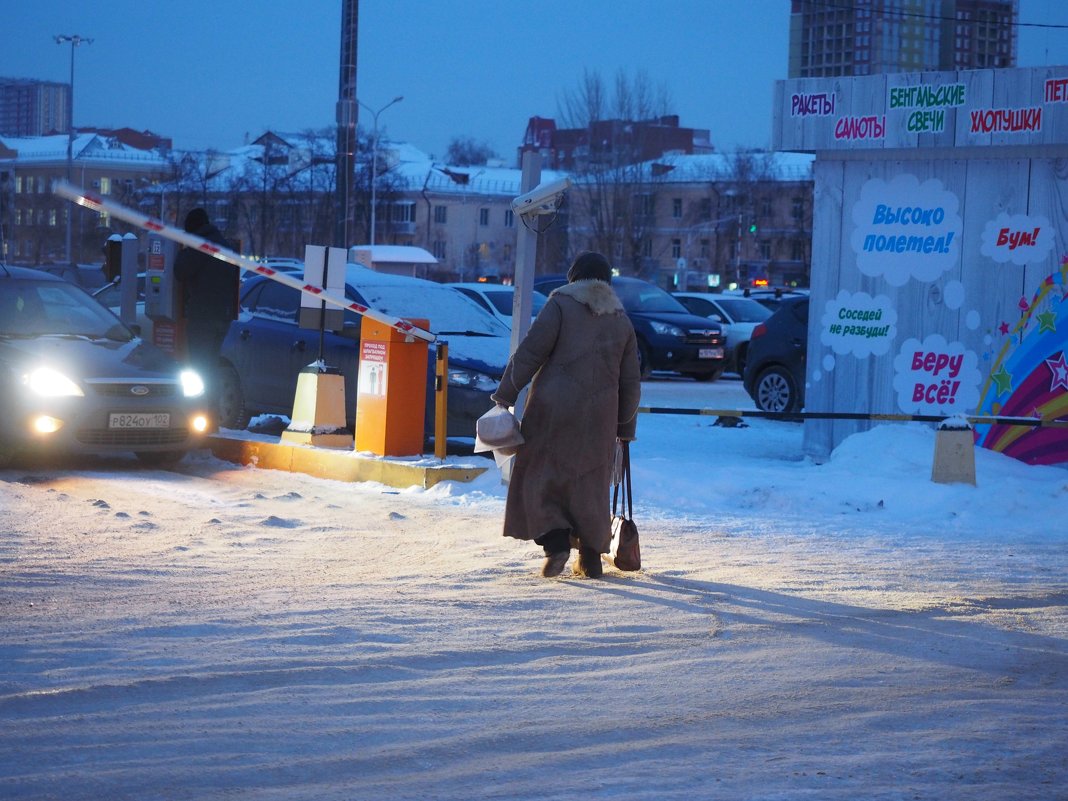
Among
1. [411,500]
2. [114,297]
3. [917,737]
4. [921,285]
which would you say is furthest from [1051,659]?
[114,297]

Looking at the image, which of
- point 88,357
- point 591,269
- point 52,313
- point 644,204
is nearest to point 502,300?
point 52,313

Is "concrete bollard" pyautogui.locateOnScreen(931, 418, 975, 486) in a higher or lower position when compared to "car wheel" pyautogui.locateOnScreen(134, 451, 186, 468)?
higher

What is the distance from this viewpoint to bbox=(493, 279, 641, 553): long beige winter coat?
25.7 feet

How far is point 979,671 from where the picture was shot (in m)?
6.30

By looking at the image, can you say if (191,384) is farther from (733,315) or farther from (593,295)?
(733,315)

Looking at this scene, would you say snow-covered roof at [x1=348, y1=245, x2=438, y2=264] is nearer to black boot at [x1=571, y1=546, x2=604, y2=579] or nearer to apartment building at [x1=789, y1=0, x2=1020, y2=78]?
black boot at [x1=571, y1=546, x2=604, y2=579]

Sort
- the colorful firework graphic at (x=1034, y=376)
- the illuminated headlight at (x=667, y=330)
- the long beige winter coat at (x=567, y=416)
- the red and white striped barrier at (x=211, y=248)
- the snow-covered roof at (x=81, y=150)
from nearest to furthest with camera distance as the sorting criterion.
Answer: the long beige winter coat at (x=567, y=416) → the red and white striped barrier at (x=211, y=248) → the colorful firework graphic at (x=1034, y=376) → the illuminated headlight at (x=667, y=330) → the snow-covered roof at (x=81, y=150)

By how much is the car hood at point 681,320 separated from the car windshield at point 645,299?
1.45 ft

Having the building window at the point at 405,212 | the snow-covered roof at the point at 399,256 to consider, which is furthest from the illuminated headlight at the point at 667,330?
the building window at the point at 405,212

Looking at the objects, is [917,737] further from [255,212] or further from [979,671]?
[255,212]

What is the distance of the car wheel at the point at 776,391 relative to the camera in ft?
60.4

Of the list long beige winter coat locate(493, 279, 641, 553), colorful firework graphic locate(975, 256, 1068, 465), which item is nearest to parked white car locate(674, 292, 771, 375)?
colorful firework graphic locate(975, 256, 1068, 465)

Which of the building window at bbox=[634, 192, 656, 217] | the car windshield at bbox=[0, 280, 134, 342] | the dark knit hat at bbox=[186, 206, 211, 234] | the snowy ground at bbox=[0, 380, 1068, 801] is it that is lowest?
the snowy ground at bbox=[0, 380, 1068, 801]

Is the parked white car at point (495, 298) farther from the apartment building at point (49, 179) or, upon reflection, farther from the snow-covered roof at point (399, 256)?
the apartment building at point (49, 179)
